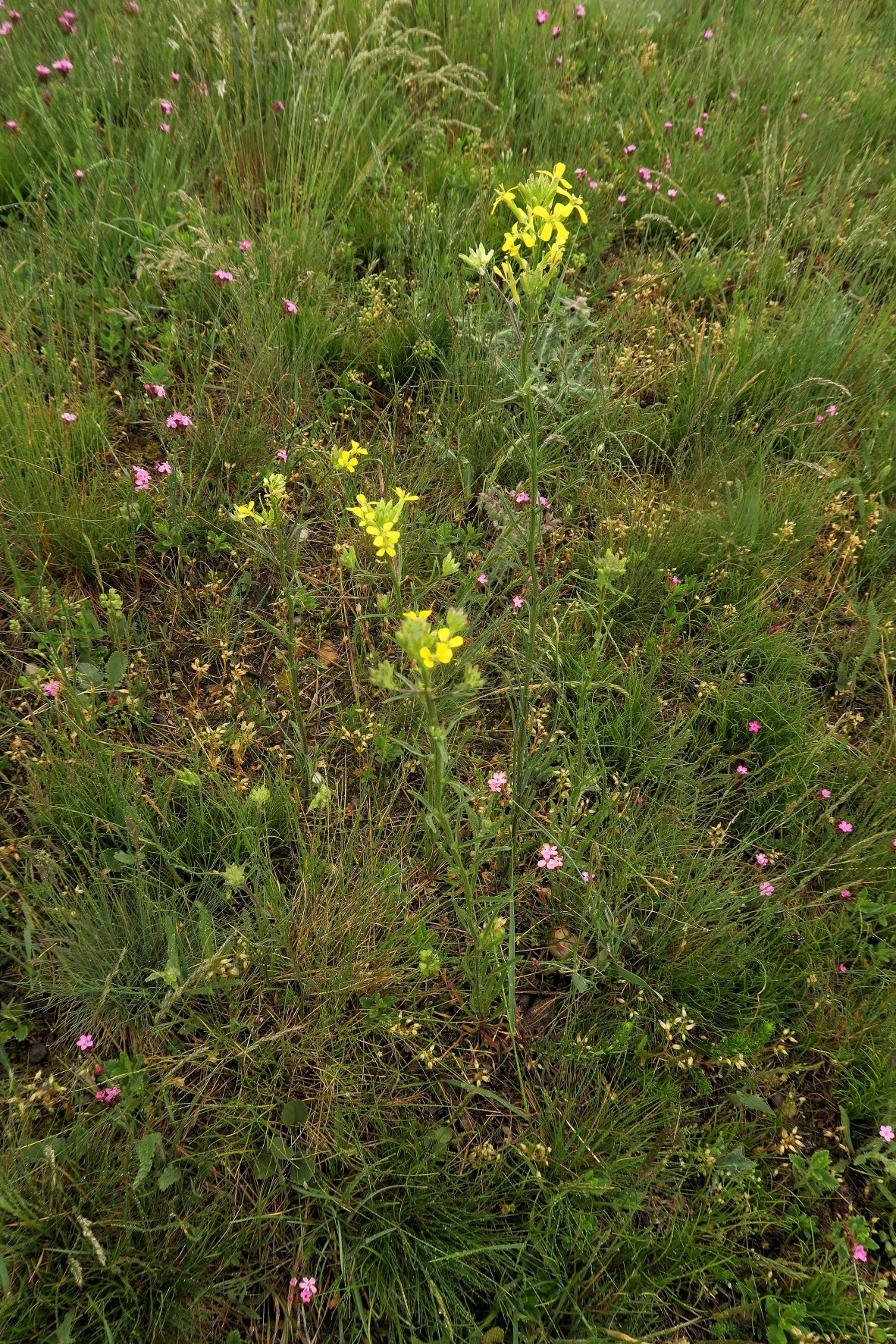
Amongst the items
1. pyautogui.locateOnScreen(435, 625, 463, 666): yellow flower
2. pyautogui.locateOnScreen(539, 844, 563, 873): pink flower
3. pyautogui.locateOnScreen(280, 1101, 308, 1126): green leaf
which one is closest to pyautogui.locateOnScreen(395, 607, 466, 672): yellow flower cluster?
pyautogui.locateOnScreen(435, 625, 463, 666): yellow flower

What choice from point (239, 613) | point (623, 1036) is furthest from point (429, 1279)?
point (239, 613)

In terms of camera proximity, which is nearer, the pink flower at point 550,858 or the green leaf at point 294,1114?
the green leaf at point 294,1114

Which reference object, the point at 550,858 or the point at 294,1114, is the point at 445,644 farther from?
the point at 294,1114

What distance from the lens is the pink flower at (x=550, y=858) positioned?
177 cm

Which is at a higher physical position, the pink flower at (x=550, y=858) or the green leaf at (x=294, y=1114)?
the pink flower at (x=550, y=858)

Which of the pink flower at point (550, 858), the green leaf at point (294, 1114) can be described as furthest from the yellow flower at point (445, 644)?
the green leaf at point (294, 1114)

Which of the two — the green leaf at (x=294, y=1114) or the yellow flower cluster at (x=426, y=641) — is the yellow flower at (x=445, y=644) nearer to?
the yellow flower cluster at (x=426, y=641)

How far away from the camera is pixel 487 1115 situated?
159 centimetres

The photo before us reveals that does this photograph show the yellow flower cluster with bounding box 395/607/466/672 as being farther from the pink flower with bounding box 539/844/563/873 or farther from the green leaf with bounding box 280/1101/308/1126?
the green leaf with bounding box 280/1101/308/1126

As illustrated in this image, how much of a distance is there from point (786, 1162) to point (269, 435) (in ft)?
7.47

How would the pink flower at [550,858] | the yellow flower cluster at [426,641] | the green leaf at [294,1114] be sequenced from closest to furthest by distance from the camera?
1. the yellow flower cluster at [426,641]
2. the green leaf at [294,1114]
3. the pink flower at [550,858]

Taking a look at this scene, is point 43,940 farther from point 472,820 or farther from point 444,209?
point 444,209

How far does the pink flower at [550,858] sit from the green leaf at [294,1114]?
69 cm

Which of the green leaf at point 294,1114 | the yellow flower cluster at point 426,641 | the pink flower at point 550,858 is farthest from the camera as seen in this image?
the pink flower at point 550,858
